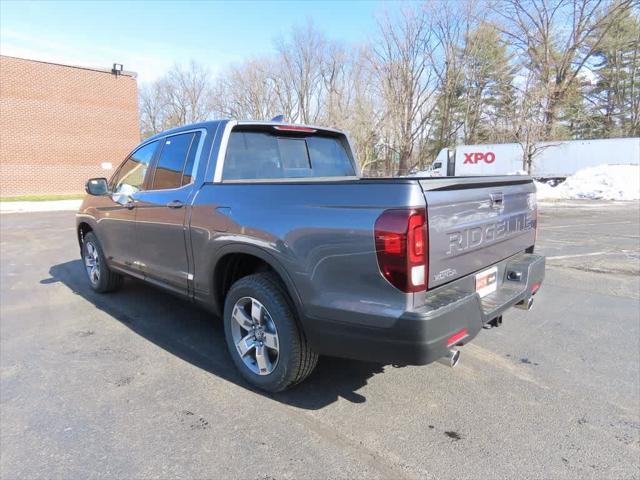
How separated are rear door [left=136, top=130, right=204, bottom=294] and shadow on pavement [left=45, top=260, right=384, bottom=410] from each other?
1.75 feet

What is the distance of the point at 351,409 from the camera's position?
2842 millimetres

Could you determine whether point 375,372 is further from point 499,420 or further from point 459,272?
point 459,272

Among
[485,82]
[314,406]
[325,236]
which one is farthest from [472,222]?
[485,82]

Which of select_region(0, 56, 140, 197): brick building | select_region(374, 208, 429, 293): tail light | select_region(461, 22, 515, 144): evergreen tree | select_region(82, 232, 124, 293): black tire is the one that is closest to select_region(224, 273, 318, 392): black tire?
select_region(374, 208, 429, 293): tail light

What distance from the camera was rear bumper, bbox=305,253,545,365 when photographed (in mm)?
2227

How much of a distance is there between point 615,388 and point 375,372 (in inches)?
66.7

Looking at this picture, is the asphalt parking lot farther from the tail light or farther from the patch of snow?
the patch of snow

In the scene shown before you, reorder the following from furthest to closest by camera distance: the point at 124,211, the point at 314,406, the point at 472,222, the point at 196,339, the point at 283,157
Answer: the point at 124,211 → the point at 196,339 → the point at 283,157 → the point at 314,406 → the point at 472,222

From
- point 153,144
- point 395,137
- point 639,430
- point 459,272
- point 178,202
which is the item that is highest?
point 395,137

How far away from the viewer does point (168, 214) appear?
370 centimetres

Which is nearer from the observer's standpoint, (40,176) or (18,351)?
(18,351)

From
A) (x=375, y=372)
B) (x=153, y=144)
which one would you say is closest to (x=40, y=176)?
(x=153, y=144)

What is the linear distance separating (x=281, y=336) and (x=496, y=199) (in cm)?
170

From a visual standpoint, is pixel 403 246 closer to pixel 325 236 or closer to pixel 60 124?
pixel 325 236
